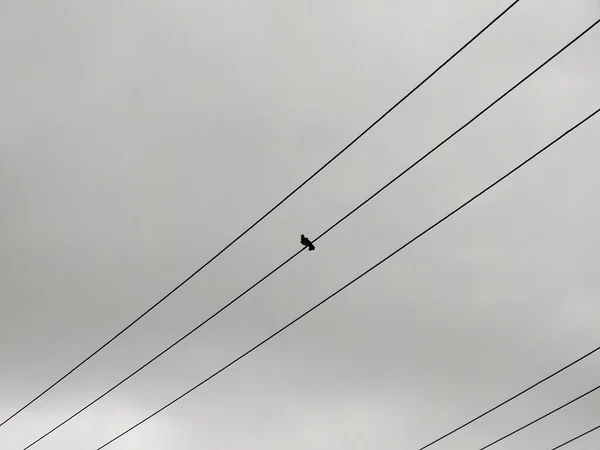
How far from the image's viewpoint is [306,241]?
27.2m

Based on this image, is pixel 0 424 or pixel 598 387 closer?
pixel 598 387

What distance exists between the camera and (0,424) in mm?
34938

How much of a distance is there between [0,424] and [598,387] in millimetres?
21473

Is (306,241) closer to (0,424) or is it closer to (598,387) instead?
(598,387)

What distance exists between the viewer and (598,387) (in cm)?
2777

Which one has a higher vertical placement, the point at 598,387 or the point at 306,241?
the point at 306,241

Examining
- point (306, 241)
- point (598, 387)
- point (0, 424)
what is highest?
point (0, 424)

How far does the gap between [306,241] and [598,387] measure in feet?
31.9

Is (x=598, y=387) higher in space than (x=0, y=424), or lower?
lower

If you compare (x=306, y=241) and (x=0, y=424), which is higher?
(x=0, y=424)

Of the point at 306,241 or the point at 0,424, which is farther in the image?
the point at 0,424

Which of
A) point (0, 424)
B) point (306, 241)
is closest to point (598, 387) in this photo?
point (306, 241)
